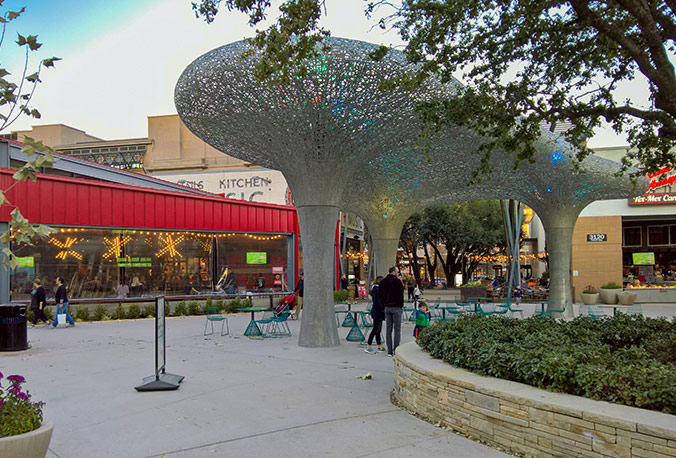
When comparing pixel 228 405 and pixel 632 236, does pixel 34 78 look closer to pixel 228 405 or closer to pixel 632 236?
pixel 228 405

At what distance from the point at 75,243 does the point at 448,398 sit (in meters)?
17.8

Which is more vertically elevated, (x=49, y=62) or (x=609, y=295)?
(x=49, y=62)

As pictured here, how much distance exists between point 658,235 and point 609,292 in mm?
10513

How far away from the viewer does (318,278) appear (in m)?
12.5

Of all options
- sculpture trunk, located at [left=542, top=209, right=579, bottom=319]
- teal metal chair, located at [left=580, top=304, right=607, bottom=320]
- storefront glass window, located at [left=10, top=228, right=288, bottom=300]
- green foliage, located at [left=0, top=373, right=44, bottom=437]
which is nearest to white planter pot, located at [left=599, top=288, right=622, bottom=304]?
sculpture trunk, located at [left=542, top=209, right=579, bottom=319]

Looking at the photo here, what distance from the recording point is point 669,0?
6.59 meters

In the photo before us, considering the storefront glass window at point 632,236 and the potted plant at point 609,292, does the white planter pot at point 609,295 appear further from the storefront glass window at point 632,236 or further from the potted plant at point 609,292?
the storefront glass window at point 632,236

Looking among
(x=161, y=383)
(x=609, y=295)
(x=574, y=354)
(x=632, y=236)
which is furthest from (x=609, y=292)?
(x=161, y=383)

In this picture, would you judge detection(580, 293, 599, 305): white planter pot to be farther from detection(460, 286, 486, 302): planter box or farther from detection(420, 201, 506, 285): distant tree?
detection(420, 201, 506, 285): distant tree

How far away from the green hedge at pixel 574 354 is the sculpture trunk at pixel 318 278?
4253 mm

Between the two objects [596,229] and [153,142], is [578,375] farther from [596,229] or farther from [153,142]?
[153,142]

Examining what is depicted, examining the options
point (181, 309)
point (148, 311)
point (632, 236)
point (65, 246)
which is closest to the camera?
point (65, 246)

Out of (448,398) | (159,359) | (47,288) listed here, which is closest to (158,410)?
(159,359)

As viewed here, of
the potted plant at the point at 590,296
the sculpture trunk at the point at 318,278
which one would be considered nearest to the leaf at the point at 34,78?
the sculpture trunk at the point at 318,278
